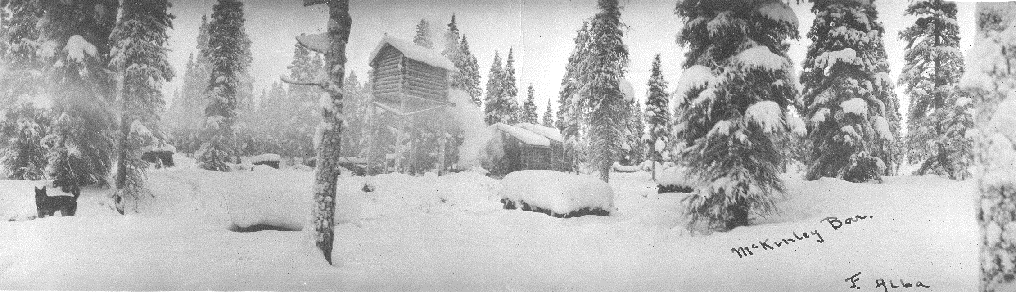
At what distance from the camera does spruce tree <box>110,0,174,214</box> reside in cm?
696

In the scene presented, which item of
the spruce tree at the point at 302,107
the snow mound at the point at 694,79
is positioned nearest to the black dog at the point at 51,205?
the spruce tree at the point at 302,107

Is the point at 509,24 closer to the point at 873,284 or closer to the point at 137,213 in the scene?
the point at 873,284

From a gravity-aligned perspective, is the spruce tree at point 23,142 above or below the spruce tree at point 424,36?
below

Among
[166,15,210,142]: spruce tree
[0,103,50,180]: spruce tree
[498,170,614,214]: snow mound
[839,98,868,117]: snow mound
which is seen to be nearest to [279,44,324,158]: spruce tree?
[166,15,210,142]: spruce tree

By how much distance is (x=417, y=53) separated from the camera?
710cm

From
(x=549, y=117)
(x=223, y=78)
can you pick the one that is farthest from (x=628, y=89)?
(x=223, y=78)

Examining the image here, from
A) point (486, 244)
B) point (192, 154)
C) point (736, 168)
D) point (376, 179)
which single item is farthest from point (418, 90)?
point (736, 168)

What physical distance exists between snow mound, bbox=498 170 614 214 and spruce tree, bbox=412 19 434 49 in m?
2.76

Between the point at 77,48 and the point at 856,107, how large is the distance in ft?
48.8

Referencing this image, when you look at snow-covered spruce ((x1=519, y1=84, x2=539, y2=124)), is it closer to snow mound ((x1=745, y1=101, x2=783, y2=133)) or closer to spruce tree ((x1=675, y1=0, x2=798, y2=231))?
spruce tree ((x1=675, y1=0, x2=798, y2=231))

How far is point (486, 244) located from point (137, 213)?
523cm

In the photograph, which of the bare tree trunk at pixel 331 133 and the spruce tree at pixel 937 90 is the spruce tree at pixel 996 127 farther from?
the bare tree trunk at pixel 331 133

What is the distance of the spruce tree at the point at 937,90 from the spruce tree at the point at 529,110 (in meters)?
5.43

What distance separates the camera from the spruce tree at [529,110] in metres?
6.50
